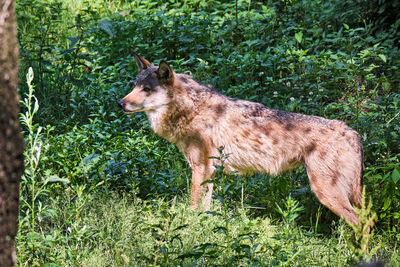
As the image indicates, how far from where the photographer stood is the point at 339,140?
215 inches

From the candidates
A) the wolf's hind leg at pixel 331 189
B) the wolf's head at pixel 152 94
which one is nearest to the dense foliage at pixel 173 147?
the wolf's hind leg at pixel 331 189

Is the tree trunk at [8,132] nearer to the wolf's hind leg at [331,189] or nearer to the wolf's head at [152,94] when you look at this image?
the wolf's hind leg at [331,189]

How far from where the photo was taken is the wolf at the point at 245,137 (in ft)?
17.7

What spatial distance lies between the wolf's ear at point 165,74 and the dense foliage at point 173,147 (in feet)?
2.88

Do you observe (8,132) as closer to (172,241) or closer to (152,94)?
(172,241)

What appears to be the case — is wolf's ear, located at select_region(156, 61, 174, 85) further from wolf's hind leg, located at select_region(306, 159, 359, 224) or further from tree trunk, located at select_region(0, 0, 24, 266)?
tree trunk, located at select_region(0, 0, 24, 266)

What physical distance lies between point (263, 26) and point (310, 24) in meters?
0.98

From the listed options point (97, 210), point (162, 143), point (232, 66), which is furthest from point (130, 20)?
point (97, 210)

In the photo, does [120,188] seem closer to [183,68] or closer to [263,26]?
[183,68]

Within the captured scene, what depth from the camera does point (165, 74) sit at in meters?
6.28

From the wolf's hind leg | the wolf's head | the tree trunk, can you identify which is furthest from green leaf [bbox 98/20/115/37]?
the tree trunk

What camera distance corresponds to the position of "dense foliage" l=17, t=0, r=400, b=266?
411 cm

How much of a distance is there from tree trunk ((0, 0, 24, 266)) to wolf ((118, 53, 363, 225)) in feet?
10.4

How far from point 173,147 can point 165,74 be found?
1236 mm
